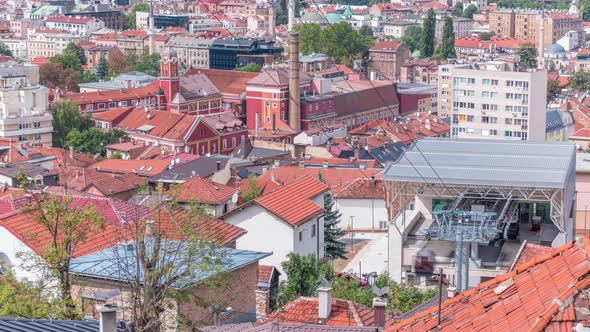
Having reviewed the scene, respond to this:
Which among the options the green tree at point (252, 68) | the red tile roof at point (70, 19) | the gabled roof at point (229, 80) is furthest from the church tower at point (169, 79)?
the red tile roof at point (70, 19)

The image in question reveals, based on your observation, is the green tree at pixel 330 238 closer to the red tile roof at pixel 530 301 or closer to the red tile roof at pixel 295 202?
the red tile roof at pixel 295 202

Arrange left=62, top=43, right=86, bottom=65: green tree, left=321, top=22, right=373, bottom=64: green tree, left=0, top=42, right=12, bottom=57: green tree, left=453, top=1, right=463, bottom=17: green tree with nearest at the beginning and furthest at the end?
left=321, top=22, right=373, bottom=64: green tree, left=62, top=43, right=86, bottom=65: green tree, left=0, top=42, right=12, bottom=57: green tree, left=453, top=1, right=463, bottom=17: green tree

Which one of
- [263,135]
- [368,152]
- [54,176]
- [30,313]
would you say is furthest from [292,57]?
[30,313]

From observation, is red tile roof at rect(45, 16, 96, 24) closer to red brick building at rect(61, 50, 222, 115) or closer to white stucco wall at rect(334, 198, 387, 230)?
red brick building at rect(61, 50, 222, 115)

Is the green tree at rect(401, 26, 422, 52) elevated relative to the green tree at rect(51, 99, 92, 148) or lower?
elevated

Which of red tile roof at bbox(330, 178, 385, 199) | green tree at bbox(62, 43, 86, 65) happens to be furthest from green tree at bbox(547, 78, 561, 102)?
red tile roof at bbox(330, 178, 385, 199)
